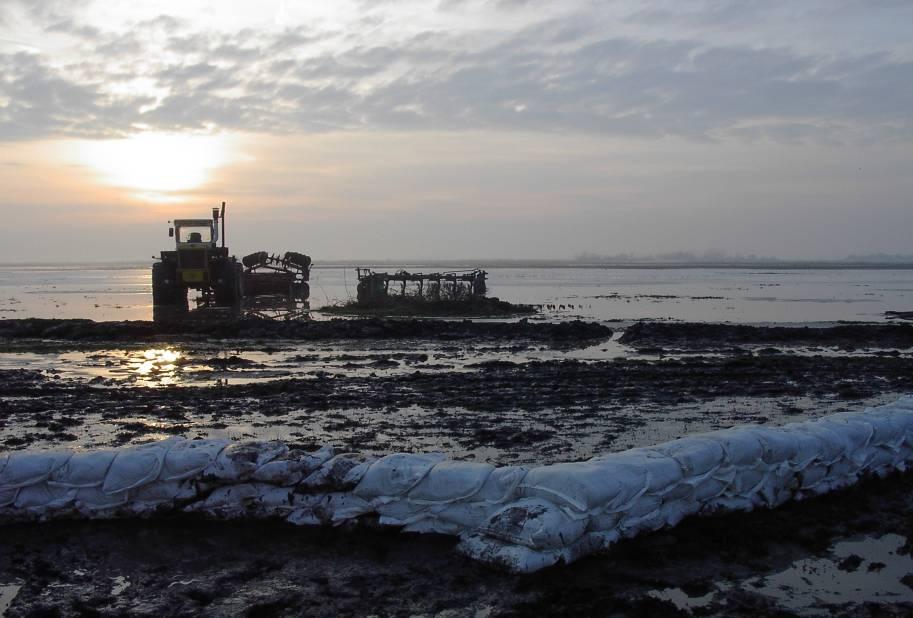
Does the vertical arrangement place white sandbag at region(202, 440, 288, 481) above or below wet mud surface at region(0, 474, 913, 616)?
above

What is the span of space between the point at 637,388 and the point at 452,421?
11.6 feet

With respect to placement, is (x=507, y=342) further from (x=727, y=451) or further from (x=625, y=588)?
(x=625, y=588)

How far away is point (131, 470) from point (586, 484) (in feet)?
10.5

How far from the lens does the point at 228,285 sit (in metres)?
28.9

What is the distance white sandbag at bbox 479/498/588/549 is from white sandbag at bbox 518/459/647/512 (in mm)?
78

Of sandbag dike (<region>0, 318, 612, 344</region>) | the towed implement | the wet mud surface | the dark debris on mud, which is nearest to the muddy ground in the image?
the wet mud surface

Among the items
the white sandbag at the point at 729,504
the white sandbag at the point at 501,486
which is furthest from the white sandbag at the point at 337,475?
the white sandbag at the point at 729,504

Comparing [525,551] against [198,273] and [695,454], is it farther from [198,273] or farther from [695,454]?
[198,273]

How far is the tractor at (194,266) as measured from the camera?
92.5 feet

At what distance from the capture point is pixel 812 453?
6871 millimetres

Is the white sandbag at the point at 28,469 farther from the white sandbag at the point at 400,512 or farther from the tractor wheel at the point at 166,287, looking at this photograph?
the tractor wheel at the point at 166,287

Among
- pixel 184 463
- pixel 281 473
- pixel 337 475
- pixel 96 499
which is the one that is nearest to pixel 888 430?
pixel 337 475

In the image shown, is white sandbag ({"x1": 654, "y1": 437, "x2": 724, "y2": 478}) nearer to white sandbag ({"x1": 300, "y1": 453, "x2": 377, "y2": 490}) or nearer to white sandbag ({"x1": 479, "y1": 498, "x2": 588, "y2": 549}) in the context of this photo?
white sandbag ({"x1": 479, "y1": 498, "x2": 588, "y2": 549})

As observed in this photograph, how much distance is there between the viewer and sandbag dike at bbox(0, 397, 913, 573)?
18.6 feet
